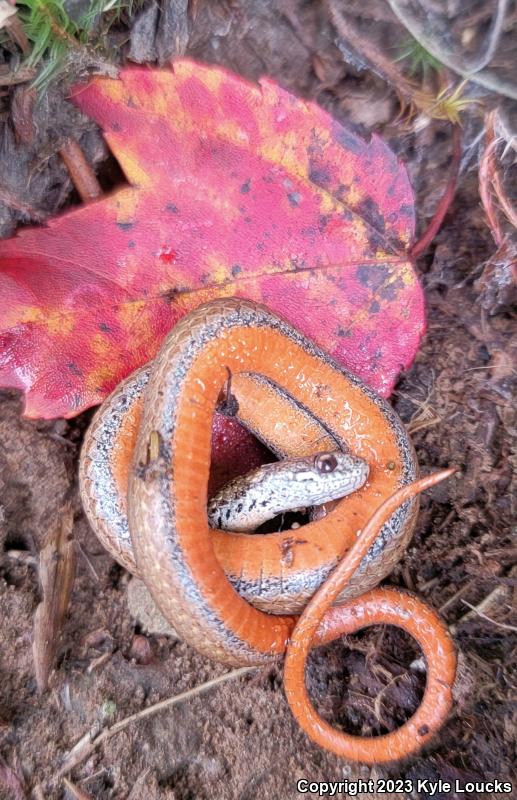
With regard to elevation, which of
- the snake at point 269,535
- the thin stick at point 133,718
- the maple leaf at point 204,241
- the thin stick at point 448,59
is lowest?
the thin stick at point 133,718

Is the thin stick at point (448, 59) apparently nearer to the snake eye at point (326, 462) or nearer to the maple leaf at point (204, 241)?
the maple leaf at point (204, 241)

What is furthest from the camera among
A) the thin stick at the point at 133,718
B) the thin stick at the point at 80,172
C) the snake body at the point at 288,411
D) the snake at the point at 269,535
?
the thin stick at the point at 133,718

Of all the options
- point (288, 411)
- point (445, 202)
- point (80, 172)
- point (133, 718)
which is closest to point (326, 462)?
→ point (288, 411)

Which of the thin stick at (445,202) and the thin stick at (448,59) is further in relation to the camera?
the thin stick at (445,202)

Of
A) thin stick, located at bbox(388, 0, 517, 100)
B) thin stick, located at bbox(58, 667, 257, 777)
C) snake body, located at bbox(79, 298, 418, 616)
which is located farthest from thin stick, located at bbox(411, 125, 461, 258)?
thin stick, located at bbox(58, 667, 257, 777)

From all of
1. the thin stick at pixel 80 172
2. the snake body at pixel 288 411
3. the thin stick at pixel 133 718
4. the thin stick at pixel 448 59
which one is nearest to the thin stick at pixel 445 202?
the thin stick at pixel 448 59

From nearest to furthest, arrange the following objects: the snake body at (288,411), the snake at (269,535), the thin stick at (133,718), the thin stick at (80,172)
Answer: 1. the snake at (269,535)
2. the snake body at (288,411)
3. the thin stick at (80,172)
4. the thin stick at (133,718)
